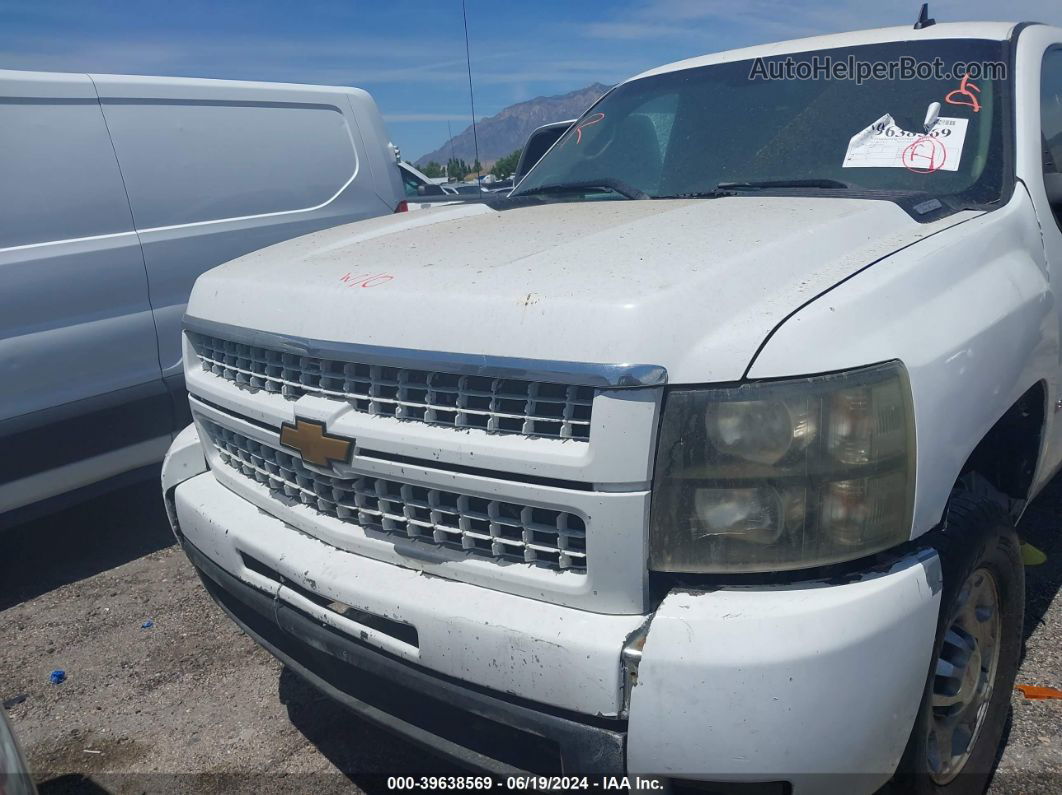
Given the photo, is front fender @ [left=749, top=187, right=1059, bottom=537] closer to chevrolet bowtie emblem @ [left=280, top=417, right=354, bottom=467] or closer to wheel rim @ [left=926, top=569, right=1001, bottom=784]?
wheel rim @ [left=926, top=569, right=1001, bottom=784]

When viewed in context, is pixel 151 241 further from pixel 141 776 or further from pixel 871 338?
pixel 871 338

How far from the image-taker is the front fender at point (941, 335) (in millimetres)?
1678

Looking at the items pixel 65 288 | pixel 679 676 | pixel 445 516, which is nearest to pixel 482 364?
pixel 445 516

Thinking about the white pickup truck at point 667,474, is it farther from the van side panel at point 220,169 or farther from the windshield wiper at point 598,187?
the van side panel at point 220,169

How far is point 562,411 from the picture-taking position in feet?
5.67

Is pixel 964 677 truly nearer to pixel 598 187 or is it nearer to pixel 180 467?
pixel 598 187

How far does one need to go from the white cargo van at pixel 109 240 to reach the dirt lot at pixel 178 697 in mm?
494

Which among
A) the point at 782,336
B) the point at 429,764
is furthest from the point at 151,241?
the point at 782,336

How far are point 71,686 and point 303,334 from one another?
1885 millimetres

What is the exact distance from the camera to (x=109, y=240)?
163 inches

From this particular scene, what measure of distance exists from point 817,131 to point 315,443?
1893mm

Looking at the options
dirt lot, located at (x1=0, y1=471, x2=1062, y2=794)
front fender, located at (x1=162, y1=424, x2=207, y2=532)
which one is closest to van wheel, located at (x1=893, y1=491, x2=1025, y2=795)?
dirt lot, located at (x1=0, y1=471, x2=1062, y2=794)

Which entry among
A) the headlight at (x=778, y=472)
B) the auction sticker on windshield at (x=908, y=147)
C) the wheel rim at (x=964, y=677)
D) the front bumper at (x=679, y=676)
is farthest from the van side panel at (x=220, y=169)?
the wheel rim at (x=964, y=677)

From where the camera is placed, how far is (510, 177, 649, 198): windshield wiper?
300 cm
